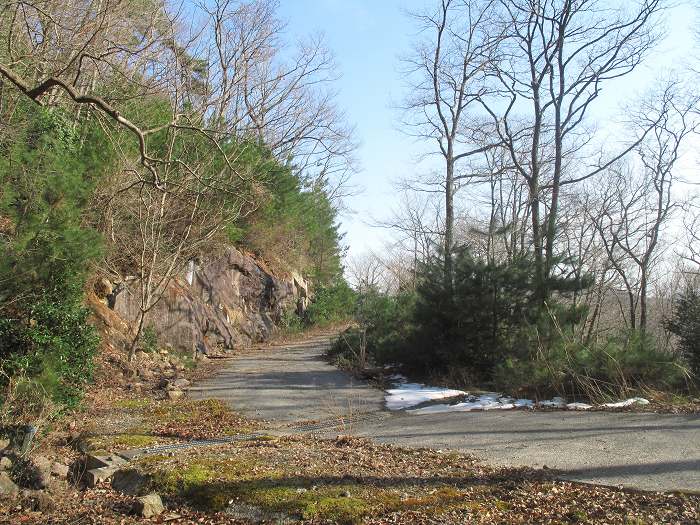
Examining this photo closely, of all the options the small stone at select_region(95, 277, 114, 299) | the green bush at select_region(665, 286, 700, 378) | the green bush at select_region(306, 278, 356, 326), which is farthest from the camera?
the green bush at select_region(306, 278, 356, 326)

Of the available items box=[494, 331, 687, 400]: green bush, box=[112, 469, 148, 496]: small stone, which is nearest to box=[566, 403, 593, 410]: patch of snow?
box=[494, 331, 687, 400]: green bush

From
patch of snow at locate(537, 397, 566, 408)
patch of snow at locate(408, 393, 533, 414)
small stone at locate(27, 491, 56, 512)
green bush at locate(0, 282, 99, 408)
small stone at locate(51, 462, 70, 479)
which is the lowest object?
small stone at locate(27, 491, 56, 512)

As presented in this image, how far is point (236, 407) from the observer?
35.5 ft

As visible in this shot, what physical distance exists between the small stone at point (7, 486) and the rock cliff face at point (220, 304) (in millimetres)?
9639

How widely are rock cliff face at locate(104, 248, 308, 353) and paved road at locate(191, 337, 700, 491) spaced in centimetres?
425

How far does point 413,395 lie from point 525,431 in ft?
13.4

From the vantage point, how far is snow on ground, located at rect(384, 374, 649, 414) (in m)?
10.2

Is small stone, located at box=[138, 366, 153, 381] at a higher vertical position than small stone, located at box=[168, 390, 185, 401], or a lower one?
higher

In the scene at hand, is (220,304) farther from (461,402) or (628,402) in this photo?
(628,402)

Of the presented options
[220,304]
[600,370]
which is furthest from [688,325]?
[220,304]

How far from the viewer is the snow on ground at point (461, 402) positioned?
10242 millimetres

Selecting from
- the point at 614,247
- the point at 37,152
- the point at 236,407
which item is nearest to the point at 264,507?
the point at 236,407

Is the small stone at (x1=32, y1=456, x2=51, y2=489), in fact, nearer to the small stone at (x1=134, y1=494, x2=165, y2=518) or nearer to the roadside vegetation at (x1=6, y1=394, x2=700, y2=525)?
the roadside vegetation at (x1=6, y1=394, x2=700, y2=525)

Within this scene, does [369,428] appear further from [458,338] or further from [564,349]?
[458,338]
